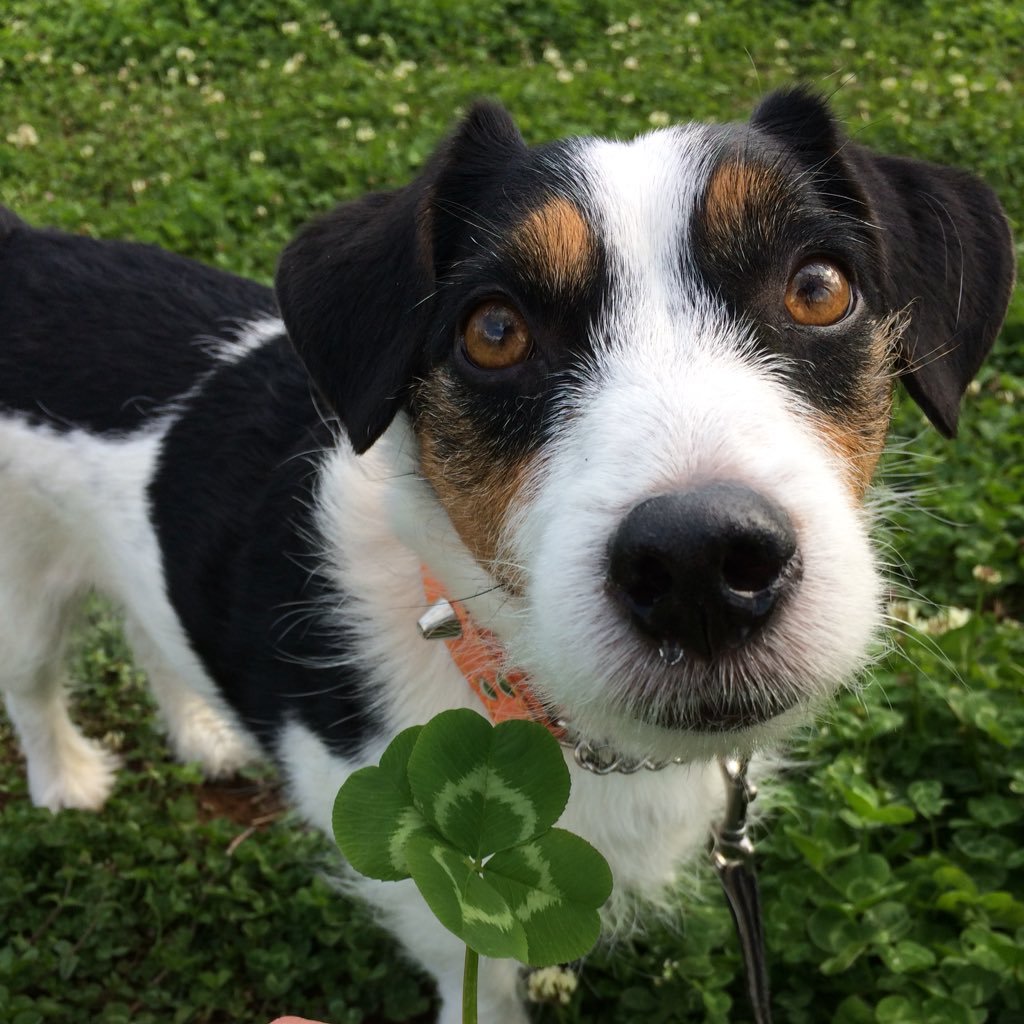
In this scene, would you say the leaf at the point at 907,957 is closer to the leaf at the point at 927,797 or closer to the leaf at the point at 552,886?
the leaf at the point at 927,797

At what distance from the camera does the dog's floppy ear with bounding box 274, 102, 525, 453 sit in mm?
2129

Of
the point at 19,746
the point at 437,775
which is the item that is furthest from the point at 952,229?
the point at 19,746

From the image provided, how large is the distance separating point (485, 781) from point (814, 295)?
1.20 metres

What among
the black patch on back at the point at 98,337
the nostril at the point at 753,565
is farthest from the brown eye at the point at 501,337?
the black patch on back at the point at 98,337

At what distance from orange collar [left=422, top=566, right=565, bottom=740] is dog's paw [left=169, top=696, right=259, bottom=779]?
1783mm

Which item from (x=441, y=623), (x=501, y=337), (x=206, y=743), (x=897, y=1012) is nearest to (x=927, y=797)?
(x=897, y=1012)

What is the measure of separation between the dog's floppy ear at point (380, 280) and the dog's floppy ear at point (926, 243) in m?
0.65

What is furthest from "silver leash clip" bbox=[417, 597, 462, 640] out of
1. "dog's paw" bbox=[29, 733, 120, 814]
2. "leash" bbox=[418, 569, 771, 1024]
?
"dog's paw" bbox=[29, 733, 120, 814]

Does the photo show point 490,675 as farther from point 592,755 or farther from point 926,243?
point 926,243

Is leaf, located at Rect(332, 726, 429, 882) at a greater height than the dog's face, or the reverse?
the dog's face

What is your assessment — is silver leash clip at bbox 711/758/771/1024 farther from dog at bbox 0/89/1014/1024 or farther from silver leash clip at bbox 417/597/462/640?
silver leash clip at bbox 417/597/462/640

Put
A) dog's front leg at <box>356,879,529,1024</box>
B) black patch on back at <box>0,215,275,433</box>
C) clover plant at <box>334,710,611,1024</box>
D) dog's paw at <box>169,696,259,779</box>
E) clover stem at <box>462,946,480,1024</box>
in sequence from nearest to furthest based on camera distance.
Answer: clover stem at <box>462,946,480,1024</box>
clover plant at <box>334,710,611,1024</box>
dog's front leg at <box>356,879,529,1024</box>
black patch on back at <box>0,215,275,433</box>
dog's paw at <box>169,696,259,779</box>

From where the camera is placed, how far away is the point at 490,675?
2338mm

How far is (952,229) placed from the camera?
227 cm
